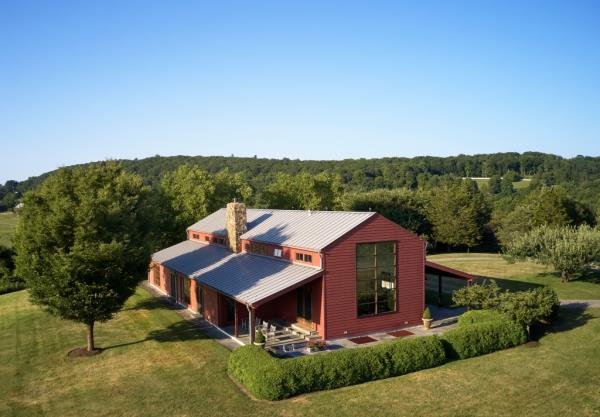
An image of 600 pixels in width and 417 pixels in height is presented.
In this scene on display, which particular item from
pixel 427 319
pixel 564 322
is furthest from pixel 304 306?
pixel 564 322

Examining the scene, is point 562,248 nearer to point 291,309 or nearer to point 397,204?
point 291,309

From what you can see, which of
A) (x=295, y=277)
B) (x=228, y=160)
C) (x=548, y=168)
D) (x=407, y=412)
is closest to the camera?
(x=407, y=412)

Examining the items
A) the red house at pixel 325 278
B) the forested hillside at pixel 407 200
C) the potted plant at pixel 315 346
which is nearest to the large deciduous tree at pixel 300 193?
the forested hillside at pixel 407 200

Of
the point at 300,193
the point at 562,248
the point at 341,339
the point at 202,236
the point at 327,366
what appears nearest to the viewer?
the point at 327,366

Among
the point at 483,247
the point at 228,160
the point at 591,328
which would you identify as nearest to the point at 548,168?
the point at 483,247

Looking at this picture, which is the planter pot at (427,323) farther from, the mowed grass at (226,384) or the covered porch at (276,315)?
the covered porch at (276,315)

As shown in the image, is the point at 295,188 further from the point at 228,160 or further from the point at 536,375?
the point at 228,160
